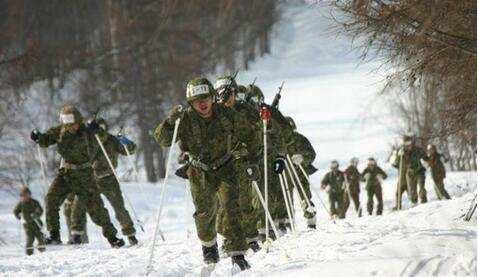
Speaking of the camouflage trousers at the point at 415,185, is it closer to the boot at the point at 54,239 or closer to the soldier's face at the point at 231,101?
the boot at the point at 54,239

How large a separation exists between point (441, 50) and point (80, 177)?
6.57 meters

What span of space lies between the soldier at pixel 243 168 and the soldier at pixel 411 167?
1219 cm

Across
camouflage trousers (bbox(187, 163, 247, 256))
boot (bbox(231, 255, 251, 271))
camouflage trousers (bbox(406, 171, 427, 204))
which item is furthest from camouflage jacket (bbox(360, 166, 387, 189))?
boot (bbox(231, 255, 251, 271))

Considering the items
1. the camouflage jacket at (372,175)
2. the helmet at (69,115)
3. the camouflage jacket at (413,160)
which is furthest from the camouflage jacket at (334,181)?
the helmet at (69,115)

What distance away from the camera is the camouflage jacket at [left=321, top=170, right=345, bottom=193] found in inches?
961

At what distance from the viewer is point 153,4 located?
37.7 metres

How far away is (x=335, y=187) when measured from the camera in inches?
961

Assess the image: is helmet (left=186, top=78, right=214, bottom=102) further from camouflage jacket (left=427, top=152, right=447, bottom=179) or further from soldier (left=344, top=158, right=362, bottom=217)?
soldier (left=344, top=158, right=362, bottom=217)

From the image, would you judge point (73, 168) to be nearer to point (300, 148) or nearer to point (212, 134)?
point (300, 148)

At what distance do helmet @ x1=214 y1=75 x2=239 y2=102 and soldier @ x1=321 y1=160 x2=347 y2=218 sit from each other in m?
13.9

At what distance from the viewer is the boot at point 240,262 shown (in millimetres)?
8239

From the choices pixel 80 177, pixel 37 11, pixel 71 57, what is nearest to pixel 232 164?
pixel 80 177

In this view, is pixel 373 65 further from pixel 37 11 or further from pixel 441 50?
pixel 37 11

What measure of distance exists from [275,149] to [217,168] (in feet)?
11.6
